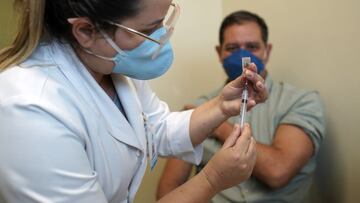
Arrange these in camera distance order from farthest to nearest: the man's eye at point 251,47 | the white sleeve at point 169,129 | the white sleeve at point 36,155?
1. the man's eye at point 251,47
2. the white sleeve at point 169,129
3. the white sleeve at point 36,155

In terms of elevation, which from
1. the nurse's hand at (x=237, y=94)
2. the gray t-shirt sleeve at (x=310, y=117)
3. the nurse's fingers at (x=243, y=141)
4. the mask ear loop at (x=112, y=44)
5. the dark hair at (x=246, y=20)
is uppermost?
the mask ear loop at (x=112, y=44)

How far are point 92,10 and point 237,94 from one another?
448 millimetres

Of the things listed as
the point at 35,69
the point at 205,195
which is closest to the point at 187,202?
the point at 205,195

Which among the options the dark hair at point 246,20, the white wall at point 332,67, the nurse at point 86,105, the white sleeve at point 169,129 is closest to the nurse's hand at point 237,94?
the nurse at point 86,105

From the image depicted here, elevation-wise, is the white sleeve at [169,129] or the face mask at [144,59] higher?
the face mask at [144,59]

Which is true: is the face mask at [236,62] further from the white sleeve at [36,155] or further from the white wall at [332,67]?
the white sleeve at [36,155]

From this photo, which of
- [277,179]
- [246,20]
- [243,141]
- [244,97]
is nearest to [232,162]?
[243,141]

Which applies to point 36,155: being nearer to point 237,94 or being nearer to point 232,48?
point 237,94

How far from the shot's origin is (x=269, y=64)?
1999mm

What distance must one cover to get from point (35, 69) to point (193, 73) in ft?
4.62

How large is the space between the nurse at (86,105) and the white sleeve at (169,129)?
4.0 inches

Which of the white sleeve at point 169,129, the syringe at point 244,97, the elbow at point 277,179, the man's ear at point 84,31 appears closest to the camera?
the man's ear at point 84,31

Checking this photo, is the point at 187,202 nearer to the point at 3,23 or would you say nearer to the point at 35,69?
the point at 35,69

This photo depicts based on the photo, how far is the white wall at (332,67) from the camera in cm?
151
